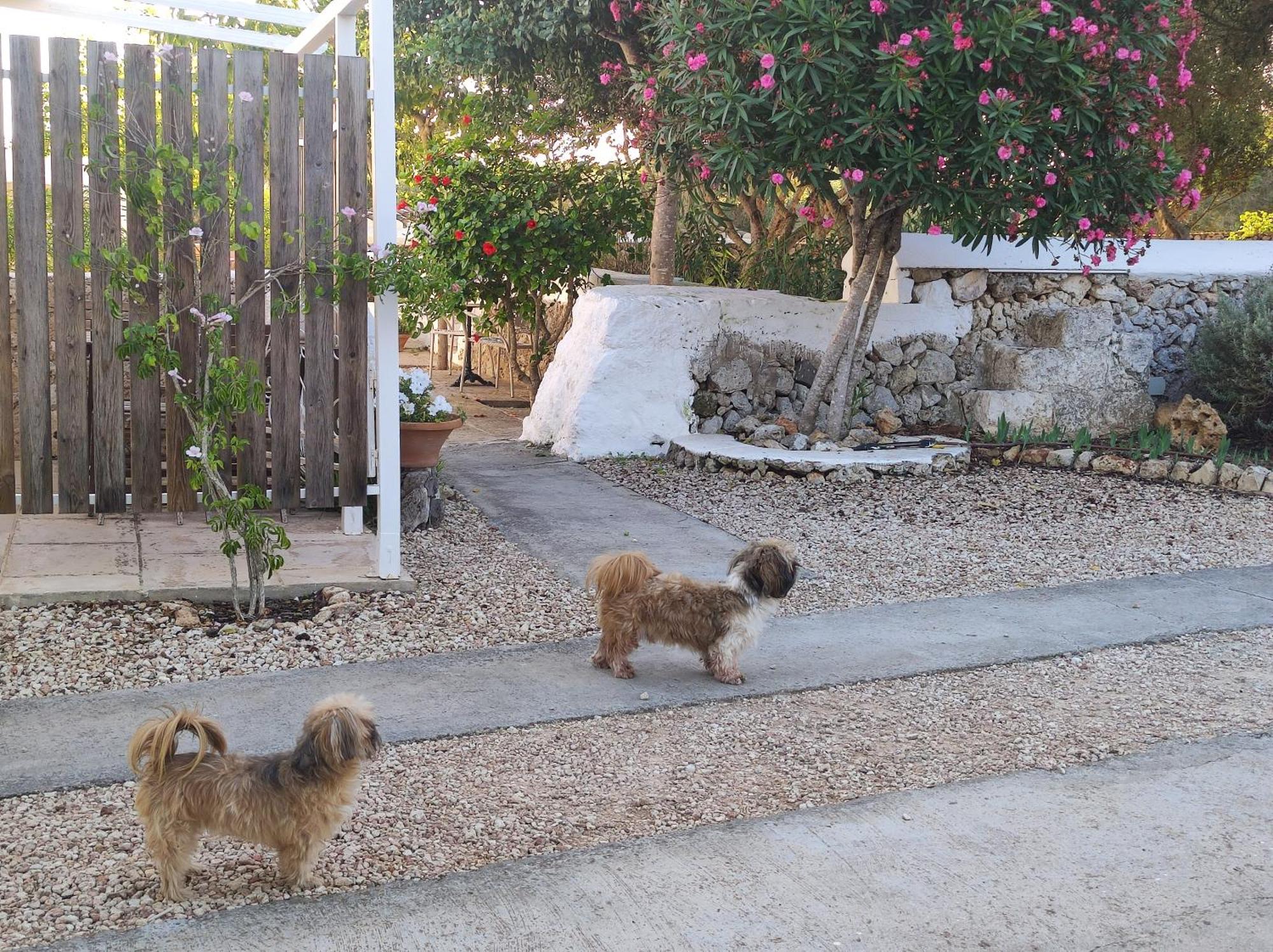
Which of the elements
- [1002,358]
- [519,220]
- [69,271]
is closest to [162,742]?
[69,271]

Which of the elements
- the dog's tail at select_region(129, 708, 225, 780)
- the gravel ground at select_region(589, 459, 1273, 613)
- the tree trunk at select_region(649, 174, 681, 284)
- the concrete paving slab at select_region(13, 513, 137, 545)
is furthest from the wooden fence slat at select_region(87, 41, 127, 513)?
the tree trunk at select_region(649, 174, 681, 284)

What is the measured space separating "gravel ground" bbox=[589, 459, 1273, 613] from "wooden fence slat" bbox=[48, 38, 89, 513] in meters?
3.45

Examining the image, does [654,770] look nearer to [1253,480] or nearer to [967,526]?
[967,526]

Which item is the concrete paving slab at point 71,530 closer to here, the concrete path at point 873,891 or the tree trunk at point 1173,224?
the concrete path at point 873,891

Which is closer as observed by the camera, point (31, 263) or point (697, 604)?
point (697, 604)

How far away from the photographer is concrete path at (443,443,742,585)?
22.7ft

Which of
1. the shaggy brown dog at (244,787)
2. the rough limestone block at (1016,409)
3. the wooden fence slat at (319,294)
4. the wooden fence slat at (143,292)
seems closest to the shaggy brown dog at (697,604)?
the wooden fence slat at (319,294)

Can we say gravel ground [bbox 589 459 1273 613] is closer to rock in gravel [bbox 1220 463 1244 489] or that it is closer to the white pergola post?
rock in gravel [bbox 1220 463 1244 489]

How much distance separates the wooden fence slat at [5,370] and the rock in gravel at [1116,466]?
766cm

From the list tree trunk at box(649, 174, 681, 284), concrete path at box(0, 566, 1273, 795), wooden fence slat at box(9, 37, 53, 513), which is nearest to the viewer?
concrete path at box(0, 566, 1273, 795)

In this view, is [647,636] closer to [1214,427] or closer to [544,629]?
[544,629]

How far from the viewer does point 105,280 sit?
211 inches

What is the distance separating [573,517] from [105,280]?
3.37 m

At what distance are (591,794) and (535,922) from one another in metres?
0.81
